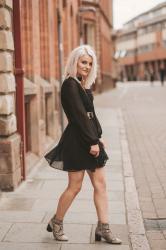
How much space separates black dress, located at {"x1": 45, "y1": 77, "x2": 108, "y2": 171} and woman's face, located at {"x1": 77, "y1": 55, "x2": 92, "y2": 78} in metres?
0.11

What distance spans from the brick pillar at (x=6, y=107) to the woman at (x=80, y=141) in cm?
225

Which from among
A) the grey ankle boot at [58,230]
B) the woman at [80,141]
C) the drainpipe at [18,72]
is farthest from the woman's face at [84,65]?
the drainpipe at [18,72]

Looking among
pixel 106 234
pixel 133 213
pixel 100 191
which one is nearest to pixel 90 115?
pixel 100 191

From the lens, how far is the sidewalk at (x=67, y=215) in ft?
18.2

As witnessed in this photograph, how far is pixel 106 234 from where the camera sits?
18.0 feet

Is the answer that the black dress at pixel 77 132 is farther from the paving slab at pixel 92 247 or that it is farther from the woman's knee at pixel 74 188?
the paving slab at pixel 92 247

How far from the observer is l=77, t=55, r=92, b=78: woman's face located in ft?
17.6

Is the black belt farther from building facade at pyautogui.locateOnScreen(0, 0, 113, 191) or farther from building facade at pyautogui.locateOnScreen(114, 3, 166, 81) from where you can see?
building facade at pyautogui.locateOnScreen(114, 3, 166, 81)

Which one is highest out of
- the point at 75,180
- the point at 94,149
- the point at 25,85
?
the point at 25,85

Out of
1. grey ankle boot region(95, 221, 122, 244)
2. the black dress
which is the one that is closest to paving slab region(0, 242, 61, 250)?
grey ankle boot region(95, 221, 122, 244)

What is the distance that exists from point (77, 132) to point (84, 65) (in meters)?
0.63

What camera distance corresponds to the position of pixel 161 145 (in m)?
13.2

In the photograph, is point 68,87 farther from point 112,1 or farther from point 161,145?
point 112,1

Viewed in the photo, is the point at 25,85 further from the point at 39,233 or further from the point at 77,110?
the point at 77,110
